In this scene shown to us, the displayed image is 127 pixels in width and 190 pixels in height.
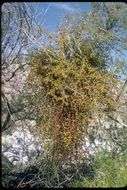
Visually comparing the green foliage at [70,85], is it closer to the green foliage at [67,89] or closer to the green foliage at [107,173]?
the green foliage at [67,89]

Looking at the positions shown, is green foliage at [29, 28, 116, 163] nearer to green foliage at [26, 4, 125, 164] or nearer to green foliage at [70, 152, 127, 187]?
green foliage at [26, 4, 125, 164]

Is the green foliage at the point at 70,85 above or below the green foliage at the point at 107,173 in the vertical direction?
above

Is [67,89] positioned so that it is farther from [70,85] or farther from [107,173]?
[107,173]

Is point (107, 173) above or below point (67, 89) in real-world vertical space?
below

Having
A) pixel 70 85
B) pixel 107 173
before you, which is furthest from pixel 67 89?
pixel 107 173

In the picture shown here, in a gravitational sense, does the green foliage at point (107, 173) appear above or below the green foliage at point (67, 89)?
below

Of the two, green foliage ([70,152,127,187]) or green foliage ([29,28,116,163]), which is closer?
green foliage ([29,28,116,163])

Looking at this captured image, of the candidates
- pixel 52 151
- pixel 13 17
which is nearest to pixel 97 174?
pixel 52 151

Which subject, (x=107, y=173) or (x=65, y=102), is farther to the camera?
(x=107, y=173)

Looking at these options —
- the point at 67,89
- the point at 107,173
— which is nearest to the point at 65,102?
the point at 67,89

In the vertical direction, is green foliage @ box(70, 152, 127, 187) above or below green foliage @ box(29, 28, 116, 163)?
below

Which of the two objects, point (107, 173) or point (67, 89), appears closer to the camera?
point (67, 89)

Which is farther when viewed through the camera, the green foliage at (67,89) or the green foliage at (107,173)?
the green foliage at (107,173)

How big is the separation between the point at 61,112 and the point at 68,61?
0.76 meters
